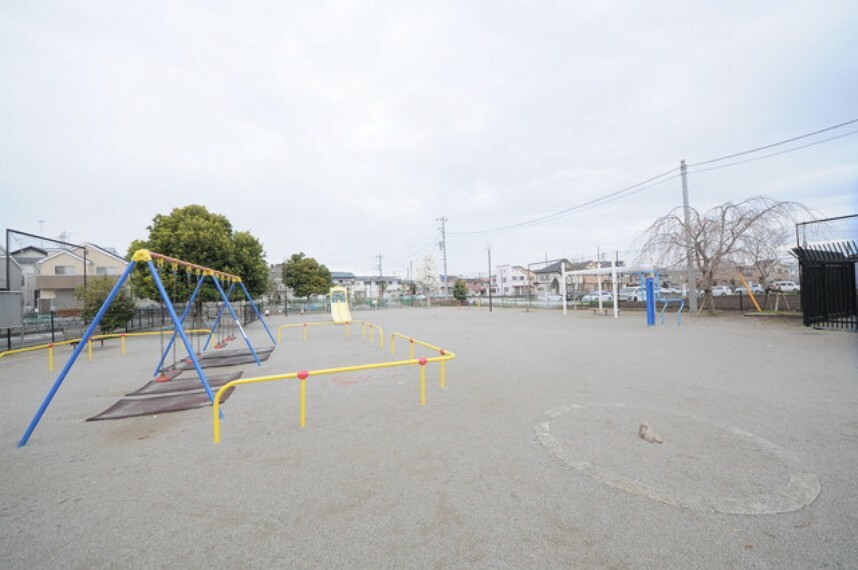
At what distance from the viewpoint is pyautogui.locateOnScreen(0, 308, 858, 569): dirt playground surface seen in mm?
2238

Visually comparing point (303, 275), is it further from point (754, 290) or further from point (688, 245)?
point (754, 290)

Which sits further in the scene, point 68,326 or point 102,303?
point 68,326

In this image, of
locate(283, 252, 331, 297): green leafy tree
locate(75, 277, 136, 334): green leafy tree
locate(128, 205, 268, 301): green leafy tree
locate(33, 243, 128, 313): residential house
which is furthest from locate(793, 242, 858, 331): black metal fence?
locate(33, 243, 128, 313): residential house

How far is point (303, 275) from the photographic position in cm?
3897

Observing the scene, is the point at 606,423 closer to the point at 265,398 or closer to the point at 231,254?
the point at 265,398

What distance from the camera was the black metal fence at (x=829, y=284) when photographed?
36.1ft

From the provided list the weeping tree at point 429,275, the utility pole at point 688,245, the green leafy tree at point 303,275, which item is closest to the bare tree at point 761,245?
the utility pole at point 688,245

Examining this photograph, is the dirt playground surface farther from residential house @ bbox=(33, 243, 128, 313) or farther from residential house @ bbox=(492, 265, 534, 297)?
residential house @ bbox=(492, 265, 534, 297)

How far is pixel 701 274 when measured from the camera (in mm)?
16891

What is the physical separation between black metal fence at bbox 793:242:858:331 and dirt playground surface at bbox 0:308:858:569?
698 cm

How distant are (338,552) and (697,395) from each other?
537cm

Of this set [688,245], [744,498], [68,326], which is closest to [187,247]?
[68,326]

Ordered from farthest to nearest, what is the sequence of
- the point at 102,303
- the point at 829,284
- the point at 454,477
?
the point at 102,303 → the point at 829,284 → the point at 454,477

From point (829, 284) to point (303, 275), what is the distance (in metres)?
38.3
